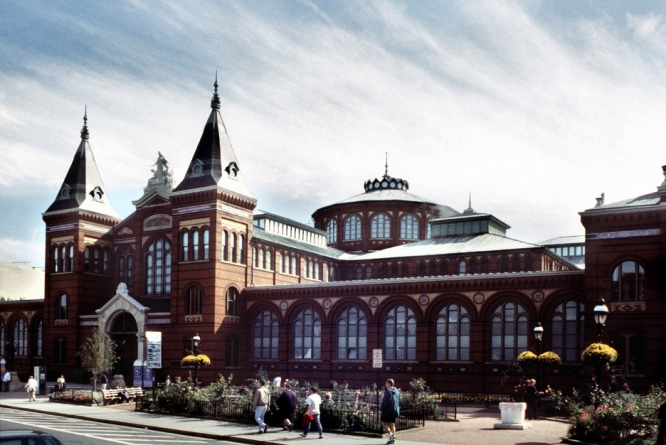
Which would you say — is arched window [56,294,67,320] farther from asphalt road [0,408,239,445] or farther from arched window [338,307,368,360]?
asphalt road [0,408,239,445]

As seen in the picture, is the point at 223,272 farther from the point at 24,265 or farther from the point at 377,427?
the point at 24,265

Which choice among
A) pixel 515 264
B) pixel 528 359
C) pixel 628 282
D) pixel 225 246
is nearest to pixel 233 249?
pixel 225 246

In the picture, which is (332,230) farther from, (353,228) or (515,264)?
(515,264)

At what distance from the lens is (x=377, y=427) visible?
28.6 meters

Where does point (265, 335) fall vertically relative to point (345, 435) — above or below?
above

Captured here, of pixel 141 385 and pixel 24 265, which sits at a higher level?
pixel 24 265

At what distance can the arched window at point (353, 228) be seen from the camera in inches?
3157

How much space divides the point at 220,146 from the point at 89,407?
22536 mm

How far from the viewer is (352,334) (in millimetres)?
53031

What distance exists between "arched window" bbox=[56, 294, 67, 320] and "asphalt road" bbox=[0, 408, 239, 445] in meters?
28.8

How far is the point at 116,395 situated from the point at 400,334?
18.2 m

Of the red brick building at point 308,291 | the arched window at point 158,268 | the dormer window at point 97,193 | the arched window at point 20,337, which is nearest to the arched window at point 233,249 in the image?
the red brick building at point 308,291

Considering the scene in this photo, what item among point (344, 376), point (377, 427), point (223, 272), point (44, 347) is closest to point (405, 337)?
point (344, 376)

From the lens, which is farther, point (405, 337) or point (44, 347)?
point (44, 347)
